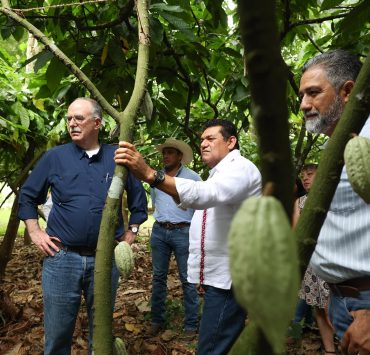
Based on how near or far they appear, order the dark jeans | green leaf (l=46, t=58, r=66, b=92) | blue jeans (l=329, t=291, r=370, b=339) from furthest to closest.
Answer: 1. the dark jeans
2. green leaf (l=46, t=58, r=66, b=92)
3. blue jeans (l=329, t=291, r=370, b=339)

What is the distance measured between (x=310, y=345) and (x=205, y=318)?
4.50ft

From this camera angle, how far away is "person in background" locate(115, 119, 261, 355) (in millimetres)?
1733

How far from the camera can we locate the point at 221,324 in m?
1.95

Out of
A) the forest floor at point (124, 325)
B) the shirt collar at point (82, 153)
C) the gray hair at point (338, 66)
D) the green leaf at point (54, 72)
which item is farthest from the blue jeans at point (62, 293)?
the gray hair at point (338, 66)

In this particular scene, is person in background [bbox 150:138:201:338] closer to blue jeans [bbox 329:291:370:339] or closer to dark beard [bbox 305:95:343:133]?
blue jeans [bbox 329:291:370:339]

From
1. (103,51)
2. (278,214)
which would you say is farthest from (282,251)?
A: (103,51)

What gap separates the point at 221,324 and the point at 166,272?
163cm

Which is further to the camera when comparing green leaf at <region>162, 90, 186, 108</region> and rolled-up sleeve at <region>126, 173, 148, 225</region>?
green leaf at <region>162, 90, 186, 108</region>

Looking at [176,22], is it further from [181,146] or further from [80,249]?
[181,146]

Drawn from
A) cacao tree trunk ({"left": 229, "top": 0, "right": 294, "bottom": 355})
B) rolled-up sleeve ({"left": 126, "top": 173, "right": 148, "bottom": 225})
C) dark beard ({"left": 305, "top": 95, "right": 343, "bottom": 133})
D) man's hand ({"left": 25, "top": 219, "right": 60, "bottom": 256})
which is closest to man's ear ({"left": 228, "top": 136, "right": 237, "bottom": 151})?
rolled-up sleeve ({"left": 126, "top": 173, "right": 148, "bottom": 225})

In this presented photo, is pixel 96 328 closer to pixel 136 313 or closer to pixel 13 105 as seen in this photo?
pixel 13 105

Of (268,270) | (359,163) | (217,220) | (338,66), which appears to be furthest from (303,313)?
(268,270)

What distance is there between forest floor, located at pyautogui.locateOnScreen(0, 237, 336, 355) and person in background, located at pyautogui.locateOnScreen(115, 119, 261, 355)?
1.09m

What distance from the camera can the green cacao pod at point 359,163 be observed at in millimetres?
539
